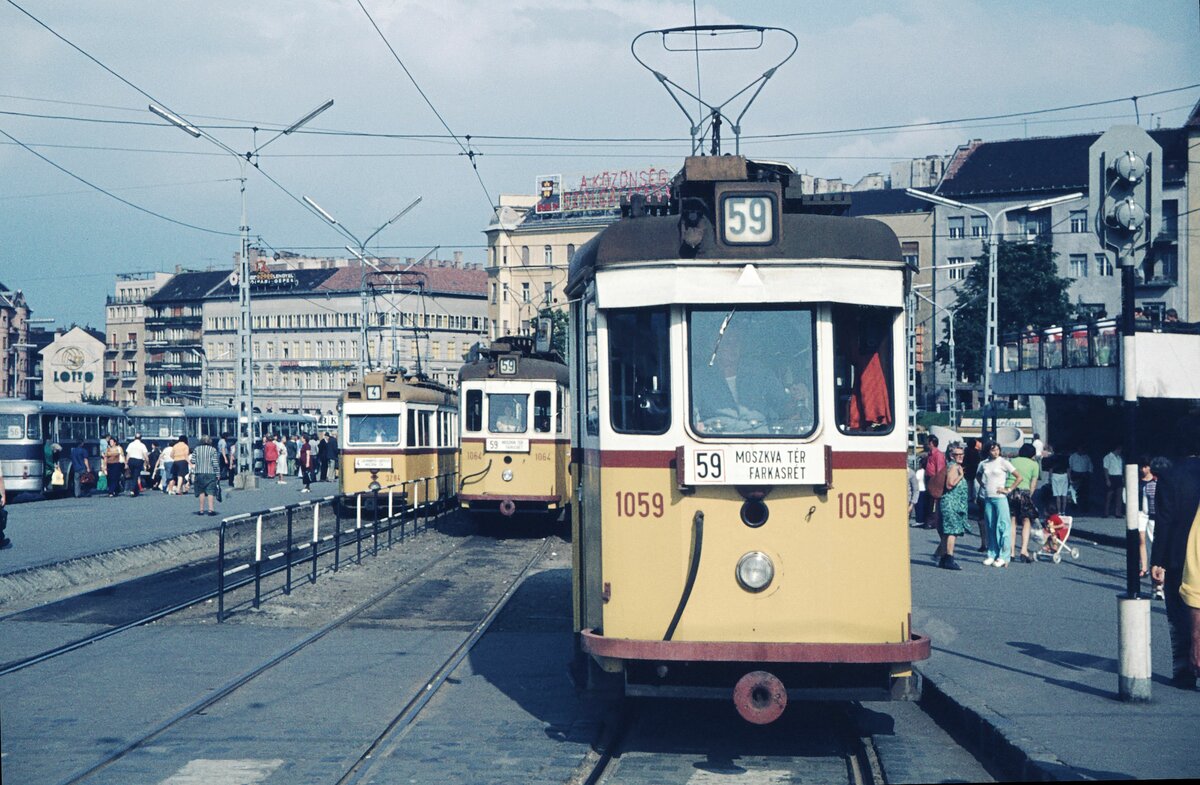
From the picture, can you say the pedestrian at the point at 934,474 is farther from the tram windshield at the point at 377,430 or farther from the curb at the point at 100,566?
the curb at the point at 100,566

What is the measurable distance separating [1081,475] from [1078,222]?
2457 inches

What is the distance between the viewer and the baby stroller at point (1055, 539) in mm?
20484

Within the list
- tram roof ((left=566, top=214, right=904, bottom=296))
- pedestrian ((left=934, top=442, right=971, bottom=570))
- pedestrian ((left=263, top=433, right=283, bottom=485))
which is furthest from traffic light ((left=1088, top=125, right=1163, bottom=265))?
pedestrian ((left=263, top=433, right=283, bottom=485))

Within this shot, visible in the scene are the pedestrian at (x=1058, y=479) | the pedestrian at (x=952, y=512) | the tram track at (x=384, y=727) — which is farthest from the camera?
the pedestrian at (x=1058, y=479)

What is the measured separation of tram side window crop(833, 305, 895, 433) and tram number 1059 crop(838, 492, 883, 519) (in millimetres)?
355

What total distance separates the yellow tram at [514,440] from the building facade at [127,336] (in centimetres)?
13443

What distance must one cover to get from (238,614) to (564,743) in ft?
22.9

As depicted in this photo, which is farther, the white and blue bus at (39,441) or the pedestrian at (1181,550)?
the white and blue bus at (39,441)

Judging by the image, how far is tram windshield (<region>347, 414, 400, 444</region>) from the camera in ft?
95.2

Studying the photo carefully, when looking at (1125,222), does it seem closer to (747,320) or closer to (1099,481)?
(747,320)

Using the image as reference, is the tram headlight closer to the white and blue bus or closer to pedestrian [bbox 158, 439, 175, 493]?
the white and blue bus

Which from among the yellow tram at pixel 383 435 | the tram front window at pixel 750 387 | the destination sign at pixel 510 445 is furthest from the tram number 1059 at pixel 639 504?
the yellow tram at pixel 383 435

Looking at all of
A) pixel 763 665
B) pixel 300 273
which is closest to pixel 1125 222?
pixel 763 665

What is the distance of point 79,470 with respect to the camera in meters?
38.2
